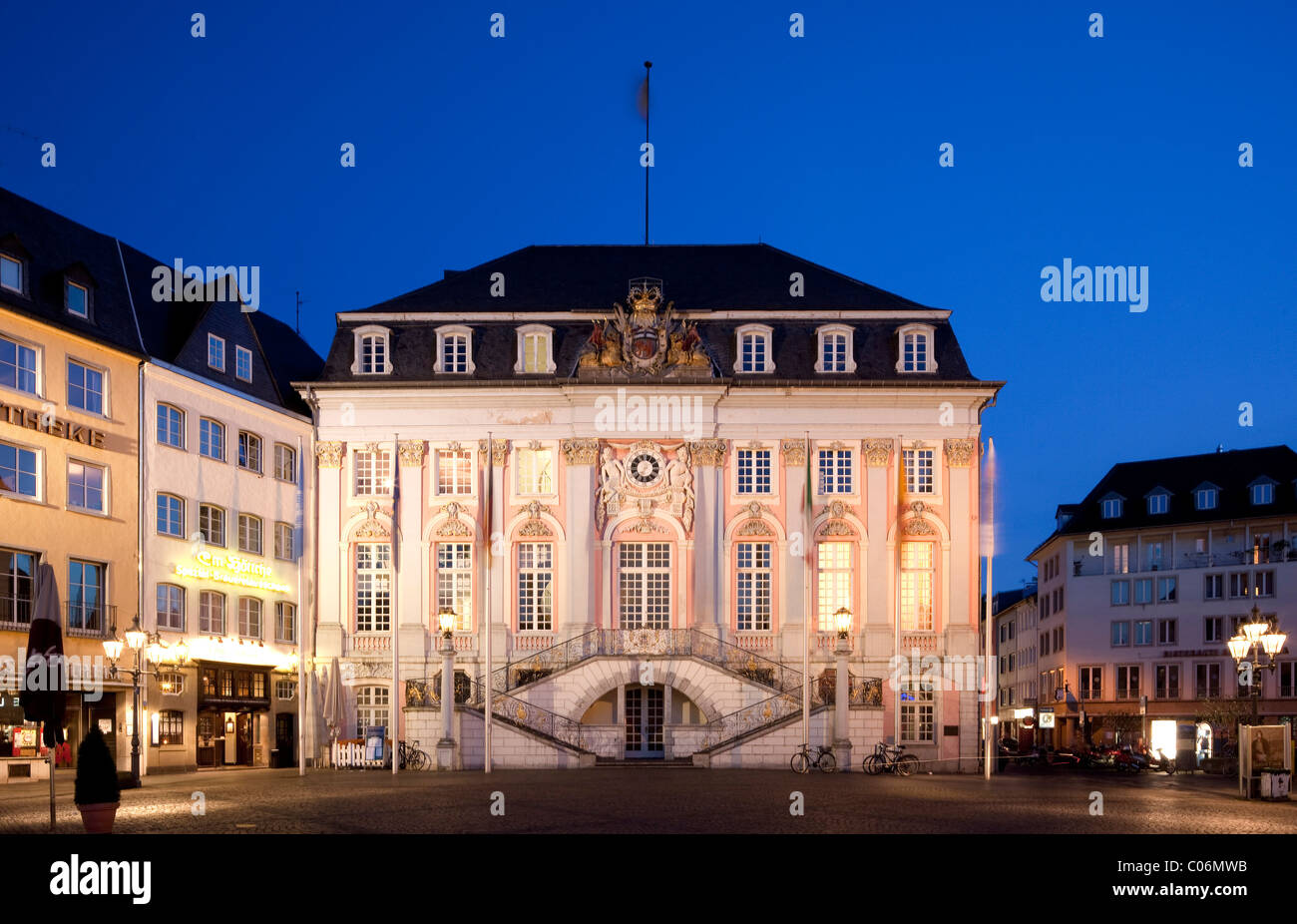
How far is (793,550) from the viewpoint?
188ft

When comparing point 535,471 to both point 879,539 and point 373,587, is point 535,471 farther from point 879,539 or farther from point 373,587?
point 879,539

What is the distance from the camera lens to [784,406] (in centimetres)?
5809

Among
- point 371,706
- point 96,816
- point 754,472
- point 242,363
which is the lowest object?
point 371,706

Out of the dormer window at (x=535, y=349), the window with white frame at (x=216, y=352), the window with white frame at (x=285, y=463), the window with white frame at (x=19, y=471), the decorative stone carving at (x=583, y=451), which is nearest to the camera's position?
the window with white frame at (x=19, y=471)

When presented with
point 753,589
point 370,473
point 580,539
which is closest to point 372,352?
point 370,473

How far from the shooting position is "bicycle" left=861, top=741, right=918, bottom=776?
49.7 metres

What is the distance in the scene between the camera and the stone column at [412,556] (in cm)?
5731

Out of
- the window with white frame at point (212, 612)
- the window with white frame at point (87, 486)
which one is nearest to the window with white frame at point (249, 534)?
the window with white frame at point (212, 612)

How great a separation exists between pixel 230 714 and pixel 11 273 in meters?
16.9

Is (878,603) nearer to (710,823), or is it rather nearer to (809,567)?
(809,567)

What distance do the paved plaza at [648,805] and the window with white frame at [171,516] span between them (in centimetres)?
868

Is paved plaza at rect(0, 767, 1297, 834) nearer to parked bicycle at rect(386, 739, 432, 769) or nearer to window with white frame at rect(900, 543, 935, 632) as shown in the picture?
parked bicycle at rect(386, 739, 432, 769)

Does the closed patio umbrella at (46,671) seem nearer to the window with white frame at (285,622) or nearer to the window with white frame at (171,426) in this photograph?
the window with white frame at (171,426)
